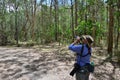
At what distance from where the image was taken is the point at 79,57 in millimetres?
5434

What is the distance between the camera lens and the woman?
533 centimetres

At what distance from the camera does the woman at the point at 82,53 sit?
533 cm

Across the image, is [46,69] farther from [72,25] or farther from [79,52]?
[72,25]

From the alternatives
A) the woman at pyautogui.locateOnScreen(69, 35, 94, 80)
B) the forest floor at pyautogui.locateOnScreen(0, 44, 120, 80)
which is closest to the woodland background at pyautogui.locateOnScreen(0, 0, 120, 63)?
the forest floor at pyautogui.locateOnScreen(0, 44, 120, 80)

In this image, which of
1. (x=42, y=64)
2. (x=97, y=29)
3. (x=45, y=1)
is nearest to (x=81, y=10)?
(x=97, y=29)

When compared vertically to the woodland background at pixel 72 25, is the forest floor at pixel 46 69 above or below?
below

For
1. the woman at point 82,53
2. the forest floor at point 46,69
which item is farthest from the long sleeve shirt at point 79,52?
the forest floor at point 46,69

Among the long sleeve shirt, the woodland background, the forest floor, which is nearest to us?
the long sleeve shirt

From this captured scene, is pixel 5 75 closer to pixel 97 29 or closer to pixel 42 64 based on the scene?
pixel 42 64

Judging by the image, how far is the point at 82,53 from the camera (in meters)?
5.36

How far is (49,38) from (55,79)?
824 inches

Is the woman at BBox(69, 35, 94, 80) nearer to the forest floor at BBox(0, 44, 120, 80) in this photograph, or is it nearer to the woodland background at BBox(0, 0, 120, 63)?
the forest floor at BBox(0, 44, 120, 80)

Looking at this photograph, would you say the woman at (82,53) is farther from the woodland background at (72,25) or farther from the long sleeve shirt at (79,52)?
the woodland background at (72,25)

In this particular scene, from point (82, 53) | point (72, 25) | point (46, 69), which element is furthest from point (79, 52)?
point (72, 25)
